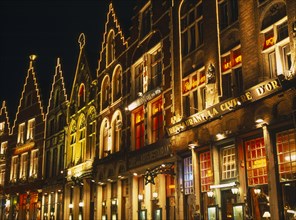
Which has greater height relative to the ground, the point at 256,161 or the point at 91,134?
the point at 91,134

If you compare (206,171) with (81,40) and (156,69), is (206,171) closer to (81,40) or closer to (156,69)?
(156,69)

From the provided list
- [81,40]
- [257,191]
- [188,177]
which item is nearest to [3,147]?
[81,40]

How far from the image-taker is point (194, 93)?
19828 mm

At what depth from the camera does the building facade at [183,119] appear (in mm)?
14844

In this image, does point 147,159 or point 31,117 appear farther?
point 31,117

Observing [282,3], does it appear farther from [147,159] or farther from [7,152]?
[7,152]

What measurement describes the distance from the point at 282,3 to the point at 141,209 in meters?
13.1

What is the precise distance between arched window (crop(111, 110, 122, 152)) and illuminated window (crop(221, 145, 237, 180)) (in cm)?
1048

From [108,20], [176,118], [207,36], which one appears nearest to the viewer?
[207,36]

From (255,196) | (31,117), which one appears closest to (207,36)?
(255,196)

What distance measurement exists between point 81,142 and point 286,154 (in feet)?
67.3

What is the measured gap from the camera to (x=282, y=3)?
49.6 ft

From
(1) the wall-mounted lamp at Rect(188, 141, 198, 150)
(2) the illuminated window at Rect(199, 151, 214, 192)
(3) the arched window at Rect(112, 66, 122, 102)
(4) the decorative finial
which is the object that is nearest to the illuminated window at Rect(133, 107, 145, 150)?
(3) the arched window at Rect(112, 66, 122, 102)

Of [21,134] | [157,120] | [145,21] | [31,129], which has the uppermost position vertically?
[145,21]
